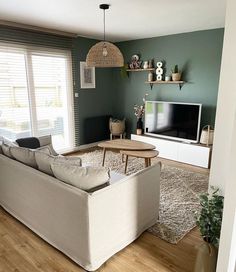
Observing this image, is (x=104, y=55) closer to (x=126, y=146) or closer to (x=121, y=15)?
(x=121, y=15)

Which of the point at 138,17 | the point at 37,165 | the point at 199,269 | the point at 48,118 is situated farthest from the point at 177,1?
the point at 48,118

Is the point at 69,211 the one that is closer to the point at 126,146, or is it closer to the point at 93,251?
the point at 93,251

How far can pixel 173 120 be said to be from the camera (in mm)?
4730

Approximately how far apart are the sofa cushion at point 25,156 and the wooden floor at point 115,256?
2.40 ft

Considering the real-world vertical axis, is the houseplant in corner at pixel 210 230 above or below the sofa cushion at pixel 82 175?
below

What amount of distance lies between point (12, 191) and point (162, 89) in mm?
3717

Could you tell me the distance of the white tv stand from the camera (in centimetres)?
424

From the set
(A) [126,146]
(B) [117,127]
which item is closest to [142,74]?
(B) [117,127]

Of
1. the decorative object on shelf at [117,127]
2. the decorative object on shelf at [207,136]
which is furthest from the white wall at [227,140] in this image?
the decorative object on shelf at [117,127]

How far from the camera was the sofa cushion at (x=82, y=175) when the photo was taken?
6.26ft

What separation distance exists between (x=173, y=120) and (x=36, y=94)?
277 cm

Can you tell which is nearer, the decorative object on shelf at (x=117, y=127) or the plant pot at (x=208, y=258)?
the plant pot at (x=208, y=258)

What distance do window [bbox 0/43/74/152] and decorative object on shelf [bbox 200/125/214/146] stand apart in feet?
8.98

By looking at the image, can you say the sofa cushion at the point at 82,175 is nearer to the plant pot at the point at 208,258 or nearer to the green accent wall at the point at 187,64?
the plant pot at the point at 208,258
